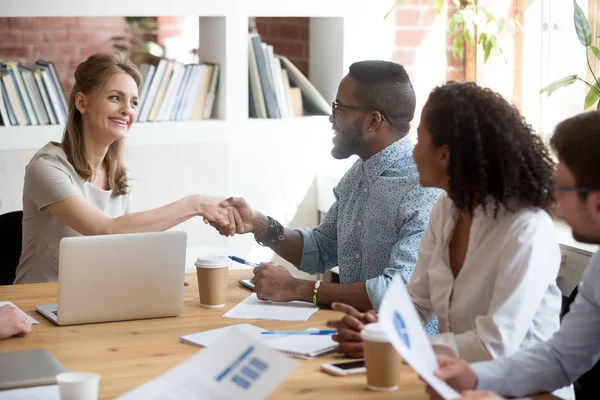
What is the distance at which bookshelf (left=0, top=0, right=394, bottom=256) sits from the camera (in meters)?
3.75

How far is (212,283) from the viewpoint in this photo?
2.37 meters

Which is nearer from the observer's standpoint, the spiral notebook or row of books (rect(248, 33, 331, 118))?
the spiral notebook

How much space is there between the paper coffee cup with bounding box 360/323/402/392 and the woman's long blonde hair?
156 cm

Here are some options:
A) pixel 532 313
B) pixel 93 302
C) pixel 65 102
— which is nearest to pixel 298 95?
pixel 65 102

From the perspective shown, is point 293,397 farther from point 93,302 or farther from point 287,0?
point 287,0

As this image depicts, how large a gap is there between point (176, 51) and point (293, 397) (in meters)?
3.84

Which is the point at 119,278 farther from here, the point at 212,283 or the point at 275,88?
the point at 275,88

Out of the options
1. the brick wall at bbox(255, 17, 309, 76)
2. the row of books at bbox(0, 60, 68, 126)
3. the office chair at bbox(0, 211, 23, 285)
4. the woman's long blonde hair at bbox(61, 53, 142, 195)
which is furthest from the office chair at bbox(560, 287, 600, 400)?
the brick wall at bbox(255, 17, 309, 76)

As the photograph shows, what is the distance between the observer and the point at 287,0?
405 centimetres

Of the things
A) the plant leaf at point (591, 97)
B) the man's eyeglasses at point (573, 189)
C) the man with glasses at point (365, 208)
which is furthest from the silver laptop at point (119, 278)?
the plant leaf at point (591, 97)

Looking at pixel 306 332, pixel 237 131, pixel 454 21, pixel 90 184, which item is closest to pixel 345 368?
pixel 306 332

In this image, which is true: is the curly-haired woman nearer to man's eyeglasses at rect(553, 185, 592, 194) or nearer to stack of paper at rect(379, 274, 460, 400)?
man's eyeglasses at rect(553, 185, 592, 194)

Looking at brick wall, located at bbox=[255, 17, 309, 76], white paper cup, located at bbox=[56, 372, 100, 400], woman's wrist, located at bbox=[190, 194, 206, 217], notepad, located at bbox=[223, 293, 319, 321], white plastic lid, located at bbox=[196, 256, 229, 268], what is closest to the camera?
white paper cup, located at bbox=[56, 372, 100, 400]

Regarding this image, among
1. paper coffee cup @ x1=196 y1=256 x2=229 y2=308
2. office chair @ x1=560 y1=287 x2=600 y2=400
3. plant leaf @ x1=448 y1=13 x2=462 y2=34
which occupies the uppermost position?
plant leaf @ x1=448 y1=13 x2=462 y2=34
